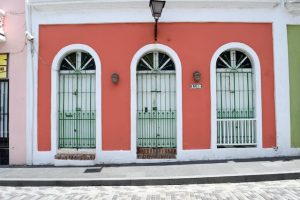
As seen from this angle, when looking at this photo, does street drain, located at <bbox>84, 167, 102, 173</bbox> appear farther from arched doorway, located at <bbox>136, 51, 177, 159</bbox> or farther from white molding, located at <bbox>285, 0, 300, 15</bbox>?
white molding, located at <bbox>285, 0, 300, 15</bbox>

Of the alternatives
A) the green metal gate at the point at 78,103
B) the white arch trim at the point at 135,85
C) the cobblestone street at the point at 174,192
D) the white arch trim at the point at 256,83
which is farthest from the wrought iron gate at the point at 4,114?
the white arch trim at the point at 256,83

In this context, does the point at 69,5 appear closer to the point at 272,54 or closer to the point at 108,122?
the point at 108,122

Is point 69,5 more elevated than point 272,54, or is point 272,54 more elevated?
point 69,5

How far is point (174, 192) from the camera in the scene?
7.05 meters

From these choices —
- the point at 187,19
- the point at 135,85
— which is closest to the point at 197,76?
the point at 187,19

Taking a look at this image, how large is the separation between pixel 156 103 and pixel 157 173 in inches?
97.8

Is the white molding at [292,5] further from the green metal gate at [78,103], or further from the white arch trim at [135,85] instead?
the green metal gate at [78,103]

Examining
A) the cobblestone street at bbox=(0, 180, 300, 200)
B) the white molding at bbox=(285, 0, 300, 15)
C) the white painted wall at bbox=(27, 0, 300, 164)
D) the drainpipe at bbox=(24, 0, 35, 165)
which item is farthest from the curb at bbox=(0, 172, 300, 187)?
the white molding at bbox=(285, 0, 300, 15)

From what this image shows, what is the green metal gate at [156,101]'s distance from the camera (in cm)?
1001

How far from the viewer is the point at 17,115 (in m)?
9.88

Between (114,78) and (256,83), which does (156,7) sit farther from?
(256,83)

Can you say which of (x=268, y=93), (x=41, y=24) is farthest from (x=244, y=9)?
(x=41, y=24)

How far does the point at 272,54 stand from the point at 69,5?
20.4 ft

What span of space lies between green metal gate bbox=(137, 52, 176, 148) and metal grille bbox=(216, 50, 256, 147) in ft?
4.77
